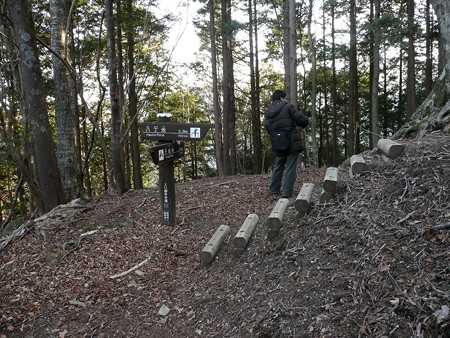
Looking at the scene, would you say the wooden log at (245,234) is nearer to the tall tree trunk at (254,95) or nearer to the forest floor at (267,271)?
the forest floor at (267,271)

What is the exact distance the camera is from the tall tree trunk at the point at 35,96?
6316 mm

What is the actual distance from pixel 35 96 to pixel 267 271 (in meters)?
5.45

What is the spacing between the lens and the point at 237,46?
75.2ft

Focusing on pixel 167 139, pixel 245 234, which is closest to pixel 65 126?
pixel 167 139

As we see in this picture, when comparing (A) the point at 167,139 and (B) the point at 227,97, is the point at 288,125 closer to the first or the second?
(A) the point at 167,139

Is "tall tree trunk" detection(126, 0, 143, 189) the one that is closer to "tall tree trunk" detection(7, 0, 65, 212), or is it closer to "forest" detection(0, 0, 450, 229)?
"forest" detection(0, 0, 450, 229)

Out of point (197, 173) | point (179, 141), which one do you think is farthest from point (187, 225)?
point (197, 173)

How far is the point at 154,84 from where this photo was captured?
10492 mm

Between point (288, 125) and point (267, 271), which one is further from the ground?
point (288, 125)

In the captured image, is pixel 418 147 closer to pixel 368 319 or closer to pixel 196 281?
pixel 368 319

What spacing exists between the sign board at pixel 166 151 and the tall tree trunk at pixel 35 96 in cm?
239

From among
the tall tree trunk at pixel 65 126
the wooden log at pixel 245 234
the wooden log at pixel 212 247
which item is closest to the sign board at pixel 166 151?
the wooden log at pixel 212 247

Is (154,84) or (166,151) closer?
(166,151)

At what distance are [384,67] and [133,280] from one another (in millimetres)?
26844
